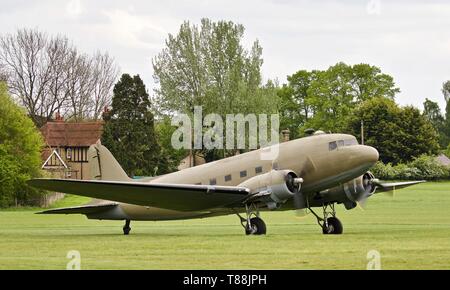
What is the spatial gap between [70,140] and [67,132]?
105 cm

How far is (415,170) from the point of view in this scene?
362 ft

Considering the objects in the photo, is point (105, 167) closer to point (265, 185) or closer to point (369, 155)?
point (265, 185)

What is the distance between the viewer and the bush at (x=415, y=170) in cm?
10231

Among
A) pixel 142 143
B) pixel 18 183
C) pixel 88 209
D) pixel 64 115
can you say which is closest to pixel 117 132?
pixel 142 143

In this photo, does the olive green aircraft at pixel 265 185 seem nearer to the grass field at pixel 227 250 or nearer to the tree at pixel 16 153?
the grass field at pixel 227 250

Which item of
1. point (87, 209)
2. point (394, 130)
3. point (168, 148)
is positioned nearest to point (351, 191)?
point (87, 209)

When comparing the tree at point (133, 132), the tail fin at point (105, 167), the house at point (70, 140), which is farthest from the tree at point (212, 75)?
the tail fin at point (105, 167)

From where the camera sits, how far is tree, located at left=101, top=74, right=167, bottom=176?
10475 cm

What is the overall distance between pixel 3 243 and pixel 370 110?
9749cm

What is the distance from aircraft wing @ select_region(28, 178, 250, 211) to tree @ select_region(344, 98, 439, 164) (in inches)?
3281

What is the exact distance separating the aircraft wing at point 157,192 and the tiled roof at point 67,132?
3760 inches

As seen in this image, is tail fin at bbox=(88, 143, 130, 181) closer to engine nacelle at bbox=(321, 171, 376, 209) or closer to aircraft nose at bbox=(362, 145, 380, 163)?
engine nacelle at bbox=(321, 171, 376, 209)

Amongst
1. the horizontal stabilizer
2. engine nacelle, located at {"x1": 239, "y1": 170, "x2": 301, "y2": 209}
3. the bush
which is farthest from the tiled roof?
engine nacelle, located at {"x1": 239, "y1": 170, "x2": 301, "y2": 209}
